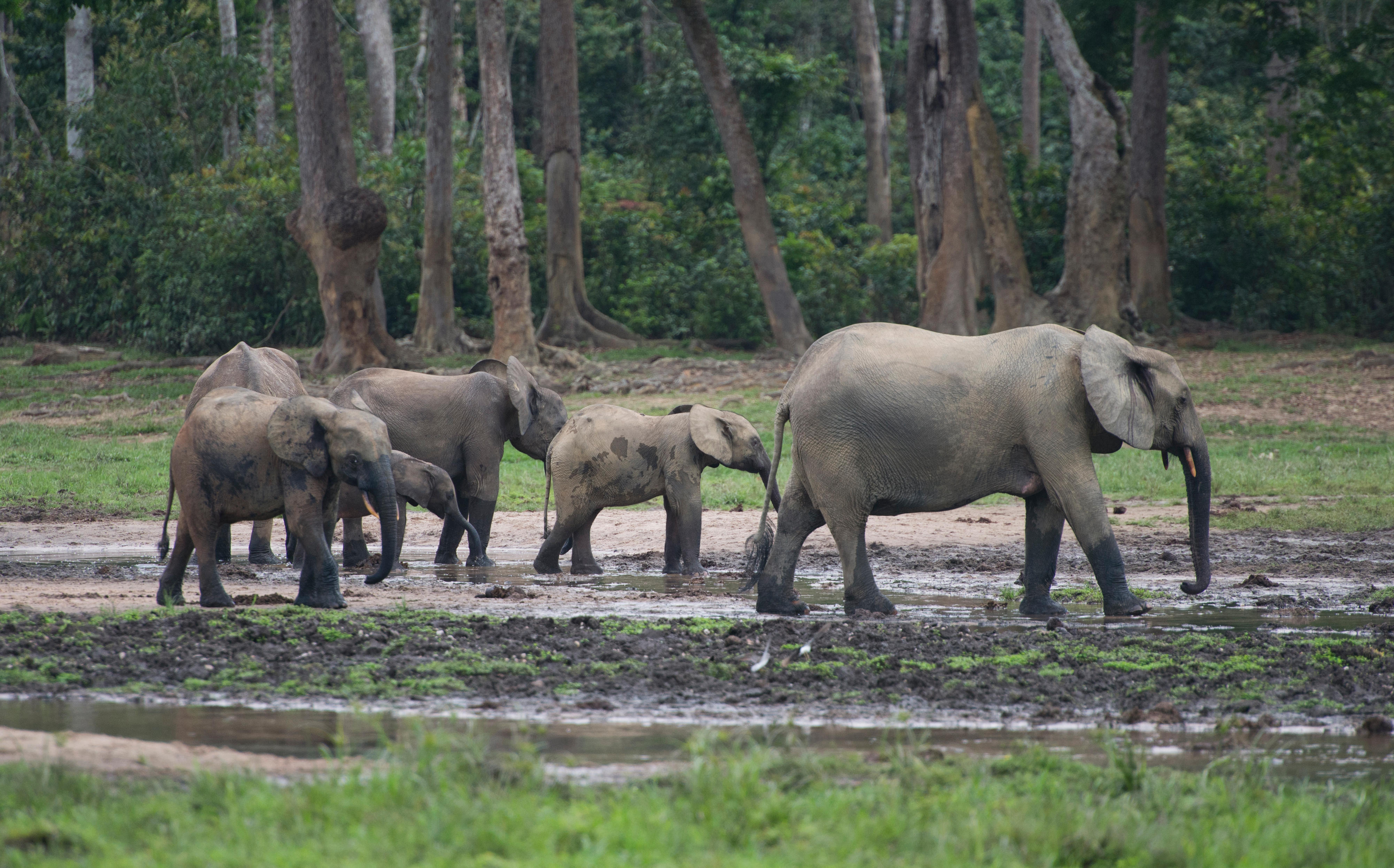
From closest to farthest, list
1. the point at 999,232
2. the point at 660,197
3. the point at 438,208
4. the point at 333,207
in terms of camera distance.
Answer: the point at 333,207, the point at 999,232, the point at 438,208, the point at 660,197

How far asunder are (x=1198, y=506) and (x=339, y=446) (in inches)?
210

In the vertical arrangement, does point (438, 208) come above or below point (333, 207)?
above

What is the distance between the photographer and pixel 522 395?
13.4 metres

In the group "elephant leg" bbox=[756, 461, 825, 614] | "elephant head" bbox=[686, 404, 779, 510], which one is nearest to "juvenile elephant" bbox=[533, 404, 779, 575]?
"elephant head" bbox=[686, 404, 779, 510]

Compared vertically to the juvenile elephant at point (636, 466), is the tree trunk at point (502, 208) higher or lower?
higher

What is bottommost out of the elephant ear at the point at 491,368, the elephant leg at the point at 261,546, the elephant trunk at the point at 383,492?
the elephant leg at the point at 261,546

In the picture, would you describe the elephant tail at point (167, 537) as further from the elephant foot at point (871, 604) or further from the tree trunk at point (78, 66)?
the tree trunk at point (78, 66)

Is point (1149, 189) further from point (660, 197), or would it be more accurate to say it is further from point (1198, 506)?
point (1198, 506)

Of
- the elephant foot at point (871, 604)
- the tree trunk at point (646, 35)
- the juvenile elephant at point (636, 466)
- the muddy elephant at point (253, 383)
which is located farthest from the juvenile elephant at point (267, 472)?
the tree trunk at point (646, 35)

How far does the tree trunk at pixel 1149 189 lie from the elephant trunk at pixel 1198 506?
58.2ft

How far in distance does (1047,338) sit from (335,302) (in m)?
15.8

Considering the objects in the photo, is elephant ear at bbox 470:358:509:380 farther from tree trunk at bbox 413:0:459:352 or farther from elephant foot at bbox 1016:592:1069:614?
tree trunk at bbox 413:0:459:352

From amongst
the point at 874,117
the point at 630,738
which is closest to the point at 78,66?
the point at 874,117

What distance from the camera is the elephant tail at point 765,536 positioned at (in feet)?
33.0
